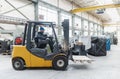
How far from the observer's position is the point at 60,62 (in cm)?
656

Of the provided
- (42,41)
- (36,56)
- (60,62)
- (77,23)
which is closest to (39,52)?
(36,56)

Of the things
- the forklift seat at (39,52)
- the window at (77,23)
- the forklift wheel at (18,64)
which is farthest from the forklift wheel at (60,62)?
the window at (77,23)

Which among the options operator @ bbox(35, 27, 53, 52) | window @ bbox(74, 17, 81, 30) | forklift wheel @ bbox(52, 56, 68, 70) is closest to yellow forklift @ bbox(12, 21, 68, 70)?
forklift wheel @ bbox(52, 56, 68, 70)

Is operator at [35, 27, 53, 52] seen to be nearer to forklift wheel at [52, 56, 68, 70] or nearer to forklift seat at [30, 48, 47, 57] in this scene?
forklift seat at [30, 48, 47, 57]

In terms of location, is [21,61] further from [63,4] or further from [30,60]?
[63,4]

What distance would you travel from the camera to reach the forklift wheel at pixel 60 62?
21.4ft

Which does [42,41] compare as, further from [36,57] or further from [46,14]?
[46,14]

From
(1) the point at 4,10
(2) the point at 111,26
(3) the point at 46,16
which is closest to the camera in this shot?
(1) the point at 4,10

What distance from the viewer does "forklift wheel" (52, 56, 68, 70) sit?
257 inches

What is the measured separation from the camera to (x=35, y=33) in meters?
7.12

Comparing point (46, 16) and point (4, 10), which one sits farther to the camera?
point (46, 16)

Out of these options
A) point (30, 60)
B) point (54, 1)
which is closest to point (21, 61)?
point (30, 60)

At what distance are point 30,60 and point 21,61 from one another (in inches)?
11.7

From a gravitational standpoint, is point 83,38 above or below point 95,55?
above
